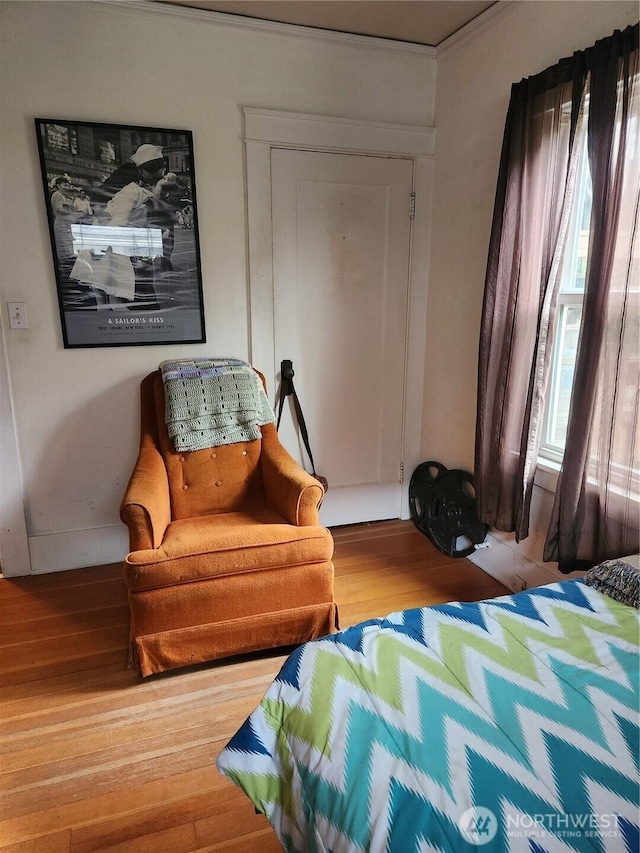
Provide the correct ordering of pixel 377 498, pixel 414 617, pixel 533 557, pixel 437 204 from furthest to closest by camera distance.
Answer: pixel 377 498 → pixel 437 204 → pixel 533 557 → pixel 414 617

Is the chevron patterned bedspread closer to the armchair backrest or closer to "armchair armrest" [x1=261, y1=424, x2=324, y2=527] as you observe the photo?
"armchair armrest" [x1=261, y1=424, x2=324, y2=527]

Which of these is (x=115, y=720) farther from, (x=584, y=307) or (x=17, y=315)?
(x=584, y=307)

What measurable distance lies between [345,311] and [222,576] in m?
1.58

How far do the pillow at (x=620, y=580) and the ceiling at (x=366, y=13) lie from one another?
2.31 metres

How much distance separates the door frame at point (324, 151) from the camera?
2.56 meters

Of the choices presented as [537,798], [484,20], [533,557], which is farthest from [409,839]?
[484,20]

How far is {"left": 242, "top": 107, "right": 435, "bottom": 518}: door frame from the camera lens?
256 cm

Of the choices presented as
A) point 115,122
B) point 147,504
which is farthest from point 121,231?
point 147,504

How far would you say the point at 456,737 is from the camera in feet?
3.31

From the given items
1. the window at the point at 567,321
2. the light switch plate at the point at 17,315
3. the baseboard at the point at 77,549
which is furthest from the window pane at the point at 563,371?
the light switch plate at the point at 17,315

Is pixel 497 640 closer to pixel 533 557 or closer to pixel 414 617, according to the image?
pixel 414 617

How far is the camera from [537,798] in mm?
894

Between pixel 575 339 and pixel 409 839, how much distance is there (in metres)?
1.84

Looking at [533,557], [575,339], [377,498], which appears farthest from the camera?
[377,498]
